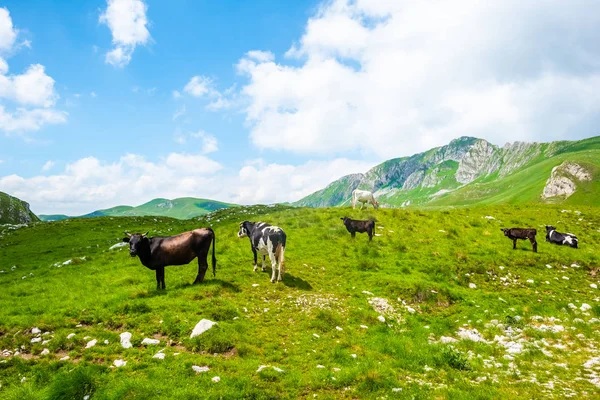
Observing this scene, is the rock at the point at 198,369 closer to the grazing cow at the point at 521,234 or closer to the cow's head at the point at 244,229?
the cow's head at the point at 244,229

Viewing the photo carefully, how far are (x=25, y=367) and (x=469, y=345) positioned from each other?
14.0 metres

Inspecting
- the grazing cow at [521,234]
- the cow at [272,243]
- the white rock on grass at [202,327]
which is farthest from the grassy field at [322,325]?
the grazing cow at [521,234]

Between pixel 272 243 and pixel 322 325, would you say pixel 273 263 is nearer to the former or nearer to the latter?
pixel 272 243

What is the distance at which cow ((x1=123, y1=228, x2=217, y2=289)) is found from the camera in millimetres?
14918

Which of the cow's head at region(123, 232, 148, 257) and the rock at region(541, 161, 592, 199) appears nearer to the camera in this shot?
the cow's head at region(123, 232, 148, 257)

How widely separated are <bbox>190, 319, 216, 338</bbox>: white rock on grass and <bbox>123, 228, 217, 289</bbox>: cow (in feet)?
14.6

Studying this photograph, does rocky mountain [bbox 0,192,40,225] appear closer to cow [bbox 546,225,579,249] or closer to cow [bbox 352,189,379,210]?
cow [bbox 352,189,379,210]

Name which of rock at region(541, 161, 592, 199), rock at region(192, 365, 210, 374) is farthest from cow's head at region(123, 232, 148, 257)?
rock at region(541, 161, 592, 199)

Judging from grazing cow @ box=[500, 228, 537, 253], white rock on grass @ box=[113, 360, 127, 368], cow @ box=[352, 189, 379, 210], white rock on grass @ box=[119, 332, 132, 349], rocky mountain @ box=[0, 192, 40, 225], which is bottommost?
white rock on grass @ box=[113, 360, 127, 368]

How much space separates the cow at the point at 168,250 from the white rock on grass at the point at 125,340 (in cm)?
426

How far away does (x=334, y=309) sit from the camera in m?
13.9

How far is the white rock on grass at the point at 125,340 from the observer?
10197 millimetres

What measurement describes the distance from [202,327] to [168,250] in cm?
546

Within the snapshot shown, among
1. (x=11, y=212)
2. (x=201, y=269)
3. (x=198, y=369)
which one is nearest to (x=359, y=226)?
(x=201, y=269)
